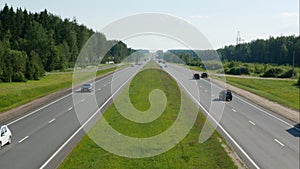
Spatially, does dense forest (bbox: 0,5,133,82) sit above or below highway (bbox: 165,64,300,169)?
above

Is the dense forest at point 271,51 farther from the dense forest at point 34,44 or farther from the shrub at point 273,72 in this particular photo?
the dense forest at point 34,44

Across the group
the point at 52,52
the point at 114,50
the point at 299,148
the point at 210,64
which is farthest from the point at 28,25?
the point at 299,148

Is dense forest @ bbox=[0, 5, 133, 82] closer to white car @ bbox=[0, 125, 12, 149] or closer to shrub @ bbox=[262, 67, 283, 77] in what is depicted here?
shrub @ bbox=[262, 67, 283, 77]

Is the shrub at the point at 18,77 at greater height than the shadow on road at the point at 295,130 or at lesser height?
greater

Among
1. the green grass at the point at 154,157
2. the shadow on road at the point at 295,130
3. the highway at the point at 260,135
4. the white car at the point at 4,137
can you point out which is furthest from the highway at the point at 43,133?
the shadow on road at the point at 295,130

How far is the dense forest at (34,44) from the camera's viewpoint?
74069 mm

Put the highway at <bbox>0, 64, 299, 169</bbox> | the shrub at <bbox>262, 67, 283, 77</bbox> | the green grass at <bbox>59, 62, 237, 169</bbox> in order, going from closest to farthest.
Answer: the green grass at <bbox>59, 62, 237, 169</bbox> → the highway at <bbox>0, 64, 299, 169</bbox> → the shrub at <bbox>262, 67, 283, 77</bbox>

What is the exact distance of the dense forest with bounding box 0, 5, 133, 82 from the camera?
2916 inches

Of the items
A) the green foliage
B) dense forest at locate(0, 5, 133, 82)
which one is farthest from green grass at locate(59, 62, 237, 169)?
the green foliage

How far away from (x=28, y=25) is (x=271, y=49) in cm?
10092

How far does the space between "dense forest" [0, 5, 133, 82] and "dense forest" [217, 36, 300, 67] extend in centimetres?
6684

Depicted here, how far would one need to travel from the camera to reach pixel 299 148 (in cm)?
2552

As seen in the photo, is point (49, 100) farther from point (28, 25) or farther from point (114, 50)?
point (114, 50)

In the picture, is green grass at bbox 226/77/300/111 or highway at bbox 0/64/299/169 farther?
green grass at bbox 226/77/300/111
